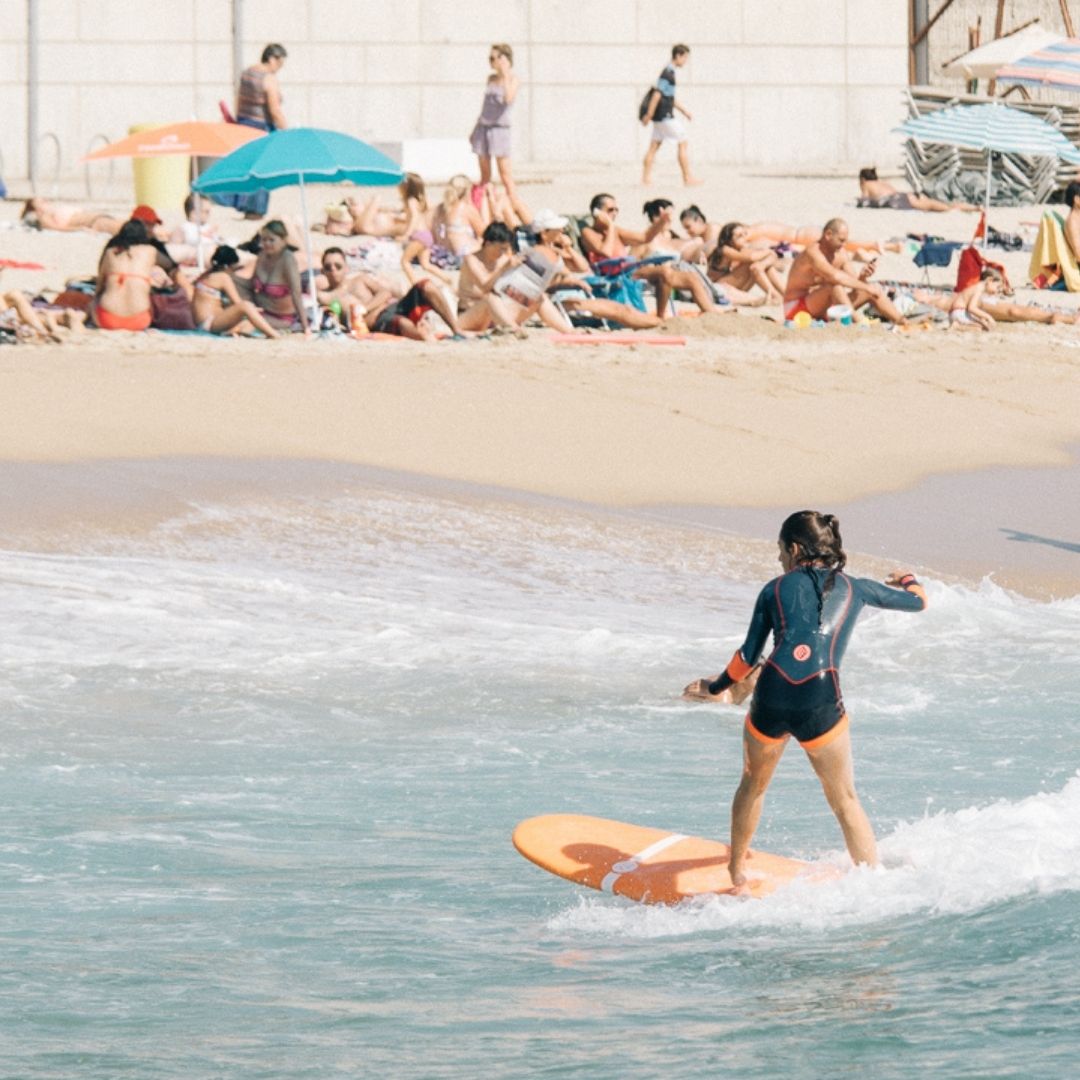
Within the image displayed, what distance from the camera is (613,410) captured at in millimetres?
14883

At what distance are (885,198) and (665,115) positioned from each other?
2.52 m

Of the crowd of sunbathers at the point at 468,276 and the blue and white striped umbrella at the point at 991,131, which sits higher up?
the blue and white striped umbrella at the point at 991,131

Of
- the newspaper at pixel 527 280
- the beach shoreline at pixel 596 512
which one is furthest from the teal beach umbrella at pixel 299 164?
the beach shoreline at pixel 596 512

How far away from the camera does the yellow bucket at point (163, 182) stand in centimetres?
2230

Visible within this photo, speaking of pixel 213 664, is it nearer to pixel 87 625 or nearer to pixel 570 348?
pixel 87 625

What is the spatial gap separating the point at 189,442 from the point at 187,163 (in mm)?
9624

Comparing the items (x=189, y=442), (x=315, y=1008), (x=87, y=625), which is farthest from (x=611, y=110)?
(x=315, y=1008)

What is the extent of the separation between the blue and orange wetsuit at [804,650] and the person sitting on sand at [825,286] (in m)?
11.3

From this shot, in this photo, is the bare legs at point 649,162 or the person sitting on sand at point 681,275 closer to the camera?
the person sitting on sand at point 681,275

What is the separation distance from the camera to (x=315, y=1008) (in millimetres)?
6184

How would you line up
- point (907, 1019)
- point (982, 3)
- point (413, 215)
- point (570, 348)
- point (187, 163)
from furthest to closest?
1. point (982, 3)
2. point (187, 163)
3. point (413, 215)
4. point (570, 348)
5. point (907, 1019)

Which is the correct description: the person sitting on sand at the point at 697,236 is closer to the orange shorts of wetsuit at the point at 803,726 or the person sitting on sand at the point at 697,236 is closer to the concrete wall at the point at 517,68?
the concrete wall at the point at 517,68

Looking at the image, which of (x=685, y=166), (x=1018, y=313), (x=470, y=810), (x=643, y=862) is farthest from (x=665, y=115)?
(x=643, y=862)

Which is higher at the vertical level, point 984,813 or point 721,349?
point 721,349
